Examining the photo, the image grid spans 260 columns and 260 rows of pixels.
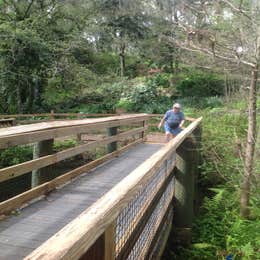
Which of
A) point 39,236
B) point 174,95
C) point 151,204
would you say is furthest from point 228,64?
point 174,95

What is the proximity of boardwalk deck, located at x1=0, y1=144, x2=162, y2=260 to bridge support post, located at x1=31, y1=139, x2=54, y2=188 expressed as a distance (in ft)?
0.86

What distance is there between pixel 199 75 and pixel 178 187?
1917 cm

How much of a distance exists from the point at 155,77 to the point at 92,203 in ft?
69.1

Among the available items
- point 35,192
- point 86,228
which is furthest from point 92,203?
point 86,228

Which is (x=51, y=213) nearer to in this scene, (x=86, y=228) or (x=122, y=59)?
(x=86, y=228)

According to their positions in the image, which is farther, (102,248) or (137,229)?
(137,229)

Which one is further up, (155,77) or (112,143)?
(155,77)

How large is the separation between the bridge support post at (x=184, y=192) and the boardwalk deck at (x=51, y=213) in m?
1.00

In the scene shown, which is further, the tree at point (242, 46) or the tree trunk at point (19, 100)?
the tree trunk at point (19, 100)

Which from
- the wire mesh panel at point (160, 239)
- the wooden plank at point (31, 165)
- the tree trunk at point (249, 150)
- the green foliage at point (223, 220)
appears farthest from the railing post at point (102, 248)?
the tree trunk at point (249, 150)

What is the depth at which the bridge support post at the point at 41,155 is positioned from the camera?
484cm

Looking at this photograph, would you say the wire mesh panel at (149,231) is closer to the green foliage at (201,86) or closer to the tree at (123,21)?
the green foliage at (201,86)

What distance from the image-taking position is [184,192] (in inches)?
236

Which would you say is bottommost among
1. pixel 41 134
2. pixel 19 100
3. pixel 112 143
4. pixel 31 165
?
pixel 112 143
